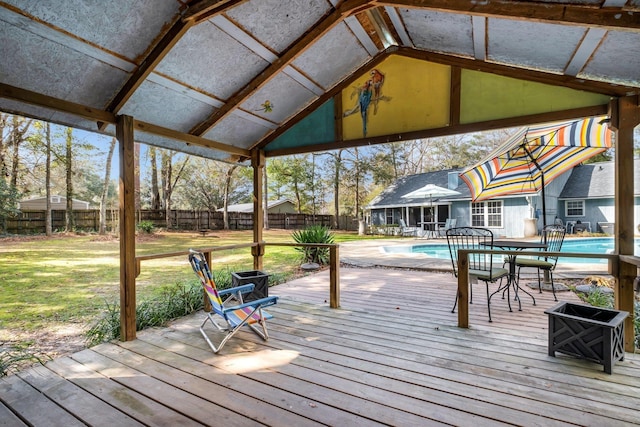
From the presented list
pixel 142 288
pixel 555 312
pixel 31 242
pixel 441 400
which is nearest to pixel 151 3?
pixel 441 400

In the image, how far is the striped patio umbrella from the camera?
455 centimetres

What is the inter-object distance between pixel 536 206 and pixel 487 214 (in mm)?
2096

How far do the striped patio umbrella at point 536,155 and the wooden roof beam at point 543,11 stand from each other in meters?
2.51

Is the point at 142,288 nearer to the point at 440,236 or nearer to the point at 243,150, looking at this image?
the point at 243,150

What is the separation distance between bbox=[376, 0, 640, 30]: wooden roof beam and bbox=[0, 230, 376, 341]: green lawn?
5300 millimetres

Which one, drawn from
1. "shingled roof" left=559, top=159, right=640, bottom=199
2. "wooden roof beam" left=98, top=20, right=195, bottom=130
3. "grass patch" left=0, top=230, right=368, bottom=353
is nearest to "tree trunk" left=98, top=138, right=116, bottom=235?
"grass patch" left=0, top=230, right=368, bottom=353

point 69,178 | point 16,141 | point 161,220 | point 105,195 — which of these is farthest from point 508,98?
point 69,178

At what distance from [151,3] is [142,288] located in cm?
532

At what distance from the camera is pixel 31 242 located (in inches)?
410

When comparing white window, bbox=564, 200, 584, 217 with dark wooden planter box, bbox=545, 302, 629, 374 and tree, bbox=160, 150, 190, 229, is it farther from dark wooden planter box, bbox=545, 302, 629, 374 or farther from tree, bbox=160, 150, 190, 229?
tree, bbox=160, 150, 190, 229

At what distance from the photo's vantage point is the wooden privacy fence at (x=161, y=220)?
1223 centimetres

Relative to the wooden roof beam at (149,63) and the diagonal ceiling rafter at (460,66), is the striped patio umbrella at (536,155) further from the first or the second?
the wooden roof beam at (149,63)

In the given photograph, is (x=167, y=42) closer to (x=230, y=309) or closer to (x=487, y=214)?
(x=230, y=309)

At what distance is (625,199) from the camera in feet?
9.55
